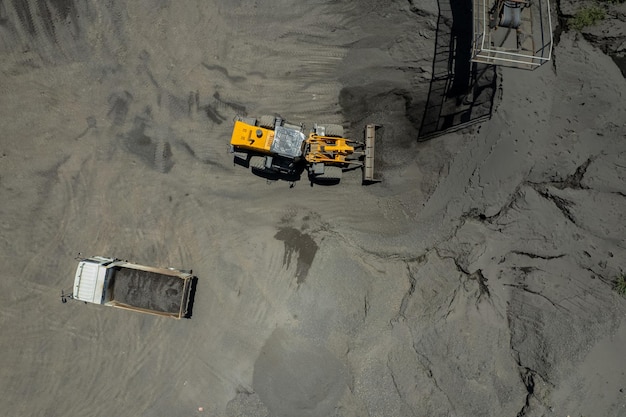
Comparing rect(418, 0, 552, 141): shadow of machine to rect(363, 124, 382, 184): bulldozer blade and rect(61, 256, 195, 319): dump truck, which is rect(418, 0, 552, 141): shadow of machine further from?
rect(61, 256, 195, 319): dump truck

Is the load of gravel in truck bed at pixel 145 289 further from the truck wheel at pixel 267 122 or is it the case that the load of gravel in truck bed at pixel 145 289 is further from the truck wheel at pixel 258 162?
the truck wheel at pixel 267 122

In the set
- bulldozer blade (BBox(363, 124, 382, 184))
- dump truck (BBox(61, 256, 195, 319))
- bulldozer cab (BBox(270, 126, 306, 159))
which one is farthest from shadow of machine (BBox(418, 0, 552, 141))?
dump truck (BBox(61, 256, 195, 319))

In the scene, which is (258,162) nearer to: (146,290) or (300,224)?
(300,224)

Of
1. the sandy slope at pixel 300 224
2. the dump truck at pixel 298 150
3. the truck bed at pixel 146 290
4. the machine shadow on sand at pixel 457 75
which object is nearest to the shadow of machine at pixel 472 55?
the machine shadow on sand at pixel 457 75

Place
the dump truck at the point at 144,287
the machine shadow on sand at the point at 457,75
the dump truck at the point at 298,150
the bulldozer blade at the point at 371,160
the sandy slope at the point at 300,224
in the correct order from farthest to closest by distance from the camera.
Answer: the bulldozer blade at the point at 371,160
the dump truck at the point at 144,287
the machine shadow on sand at the point at 457,75
the dump truck at the point at 298,150
the sandy slope at the point at 300,224

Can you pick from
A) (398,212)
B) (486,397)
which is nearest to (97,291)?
(398,212)

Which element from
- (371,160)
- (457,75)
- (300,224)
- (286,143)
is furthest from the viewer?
(300,224)

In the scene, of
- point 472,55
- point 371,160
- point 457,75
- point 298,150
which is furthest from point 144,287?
point 472,55
